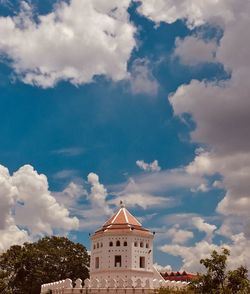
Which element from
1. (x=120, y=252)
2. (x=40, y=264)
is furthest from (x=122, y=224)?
(x=40, y=264)

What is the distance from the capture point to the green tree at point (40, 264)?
70.1 meters

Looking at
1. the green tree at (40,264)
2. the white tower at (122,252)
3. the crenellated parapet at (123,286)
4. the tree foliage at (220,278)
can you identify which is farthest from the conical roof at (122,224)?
the tree foliage at (220,278)

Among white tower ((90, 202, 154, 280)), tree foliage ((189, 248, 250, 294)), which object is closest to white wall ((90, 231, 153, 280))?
white tower ((90, 202, 154, 280))

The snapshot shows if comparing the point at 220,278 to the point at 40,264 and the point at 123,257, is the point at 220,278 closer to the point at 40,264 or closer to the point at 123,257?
the point at 123,257

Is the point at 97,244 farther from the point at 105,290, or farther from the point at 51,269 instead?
the point at 51,269

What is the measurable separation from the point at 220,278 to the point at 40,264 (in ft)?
136

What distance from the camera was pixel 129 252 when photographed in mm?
57125

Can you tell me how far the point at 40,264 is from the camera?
71.5 m

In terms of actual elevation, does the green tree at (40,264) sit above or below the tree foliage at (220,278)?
above

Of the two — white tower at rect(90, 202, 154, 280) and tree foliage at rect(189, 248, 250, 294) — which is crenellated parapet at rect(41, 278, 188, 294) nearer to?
white tower at rect(90, 202, 154, 280)

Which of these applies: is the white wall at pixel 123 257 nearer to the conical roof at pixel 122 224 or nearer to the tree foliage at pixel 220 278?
the conical roof at pixel 122 224

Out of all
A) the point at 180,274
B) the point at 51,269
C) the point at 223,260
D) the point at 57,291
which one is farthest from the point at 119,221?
the point at 180,274

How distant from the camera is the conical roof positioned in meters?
58.6

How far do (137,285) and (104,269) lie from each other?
27.7 ft
